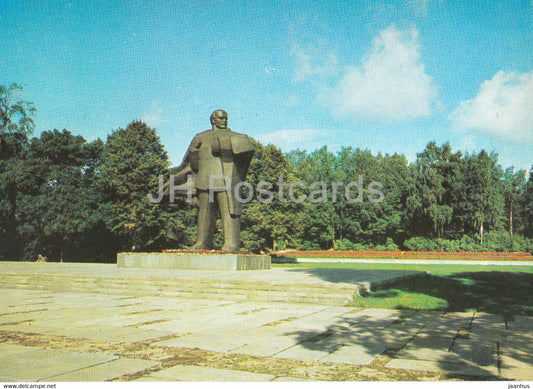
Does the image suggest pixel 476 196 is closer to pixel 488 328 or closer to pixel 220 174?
pixel 220 174

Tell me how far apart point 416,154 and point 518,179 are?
27.6 meters

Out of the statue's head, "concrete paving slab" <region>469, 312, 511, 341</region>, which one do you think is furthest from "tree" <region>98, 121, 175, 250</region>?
"concrete paving slab" <region>469, 312, 511, 341</region>

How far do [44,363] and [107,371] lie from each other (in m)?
0.73

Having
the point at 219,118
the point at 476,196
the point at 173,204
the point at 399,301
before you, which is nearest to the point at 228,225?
the point at 219,118

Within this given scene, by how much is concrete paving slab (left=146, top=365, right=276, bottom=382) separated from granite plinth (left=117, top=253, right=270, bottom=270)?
10.4m

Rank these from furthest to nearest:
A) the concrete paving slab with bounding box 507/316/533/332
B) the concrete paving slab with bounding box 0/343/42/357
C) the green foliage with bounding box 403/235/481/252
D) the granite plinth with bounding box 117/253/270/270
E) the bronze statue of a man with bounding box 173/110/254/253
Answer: the green foliage with bounding box 403/235/481/252 < the bronze statue of a man with bounding box 173/110/254/253 < the granite plinth with bounding box 117/253/270/270 < the concrete paving slab with bounding box 507/316/533/332 < the concrete paving slab with bounding box 0/343/42/357

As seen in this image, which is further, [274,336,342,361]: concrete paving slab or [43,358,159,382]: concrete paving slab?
[274,336,342,361]: concrete paving slab

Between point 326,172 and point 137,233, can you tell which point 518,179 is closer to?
point 326,172

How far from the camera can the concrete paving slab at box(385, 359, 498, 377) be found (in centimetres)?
393

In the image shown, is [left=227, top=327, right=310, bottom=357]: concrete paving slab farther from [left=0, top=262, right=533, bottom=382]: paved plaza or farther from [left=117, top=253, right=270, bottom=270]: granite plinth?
[left=117, top=253, right=270, bottom=270]: granite plinth

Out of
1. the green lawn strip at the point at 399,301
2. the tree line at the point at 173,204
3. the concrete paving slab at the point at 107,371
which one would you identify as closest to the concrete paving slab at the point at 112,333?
the concrete paving slab at the point at 107,371

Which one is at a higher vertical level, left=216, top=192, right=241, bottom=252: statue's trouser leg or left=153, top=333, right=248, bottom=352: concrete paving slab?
left=216, top=192, right=241, bottom=252: statue's trouser leg

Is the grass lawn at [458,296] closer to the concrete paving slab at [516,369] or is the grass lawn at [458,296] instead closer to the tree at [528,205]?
the concrete paving slab at [516,369]

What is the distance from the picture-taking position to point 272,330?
19.7ft
